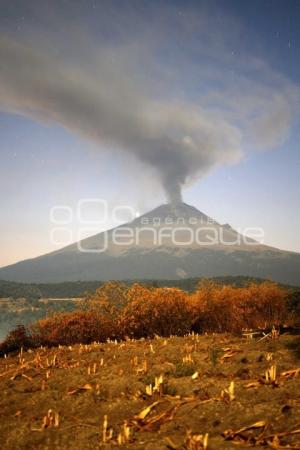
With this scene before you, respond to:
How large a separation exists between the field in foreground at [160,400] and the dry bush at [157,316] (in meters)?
18.4

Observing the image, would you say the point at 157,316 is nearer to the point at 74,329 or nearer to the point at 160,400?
the point at 74,329

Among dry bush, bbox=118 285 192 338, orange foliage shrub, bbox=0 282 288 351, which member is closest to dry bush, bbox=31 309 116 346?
orange foliage shrub, bbox=0 282 288 351

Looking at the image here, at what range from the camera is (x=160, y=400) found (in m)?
7.93

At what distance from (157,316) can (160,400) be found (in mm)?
24410

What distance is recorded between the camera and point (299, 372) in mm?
8805

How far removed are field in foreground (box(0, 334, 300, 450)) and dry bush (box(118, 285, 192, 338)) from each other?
18404mm

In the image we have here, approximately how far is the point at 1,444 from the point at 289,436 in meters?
5.17

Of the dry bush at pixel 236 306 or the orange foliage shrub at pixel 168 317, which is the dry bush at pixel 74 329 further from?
the dry bush at pixel 236 306

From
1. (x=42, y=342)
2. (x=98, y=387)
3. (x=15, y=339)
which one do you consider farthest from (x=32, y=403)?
(x=42, y=342)

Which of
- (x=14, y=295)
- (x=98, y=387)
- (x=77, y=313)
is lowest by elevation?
(x=14, y=295)

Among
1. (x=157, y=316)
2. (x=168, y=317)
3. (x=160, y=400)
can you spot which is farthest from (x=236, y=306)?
(x=160, y=400)

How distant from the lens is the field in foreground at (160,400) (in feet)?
19.9

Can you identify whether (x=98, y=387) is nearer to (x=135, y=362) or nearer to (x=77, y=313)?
(x=135, y=362)

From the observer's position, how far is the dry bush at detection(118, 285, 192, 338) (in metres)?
30.9
